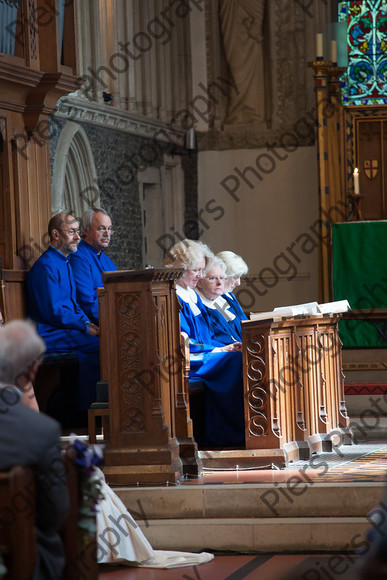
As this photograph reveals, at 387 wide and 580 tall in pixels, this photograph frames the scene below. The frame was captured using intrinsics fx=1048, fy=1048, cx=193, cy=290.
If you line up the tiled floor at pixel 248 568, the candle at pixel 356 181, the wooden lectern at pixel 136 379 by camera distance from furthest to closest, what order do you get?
the candle at pixel 356 181, the wooden lectern at pixel 136 379, the tiled floor at pixel 248 568

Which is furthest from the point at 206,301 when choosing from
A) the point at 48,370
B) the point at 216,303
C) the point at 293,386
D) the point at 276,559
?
the point at 276,559

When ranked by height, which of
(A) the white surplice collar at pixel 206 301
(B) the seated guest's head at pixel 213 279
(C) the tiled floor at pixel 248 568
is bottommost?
(C) the tiled floor at pixel 248 568

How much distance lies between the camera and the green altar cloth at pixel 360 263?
9914 millimetres

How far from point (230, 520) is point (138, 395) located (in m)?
0.74

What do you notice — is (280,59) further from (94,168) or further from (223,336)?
(223,336)

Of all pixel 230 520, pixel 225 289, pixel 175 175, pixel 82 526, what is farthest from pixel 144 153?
pixel 82 526

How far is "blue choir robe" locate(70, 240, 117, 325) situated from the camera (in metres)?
6.46

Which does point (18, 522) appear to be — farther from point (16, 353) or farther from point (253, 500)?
point (253, 500)

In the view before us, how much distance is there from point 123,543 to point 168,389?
3.06 feet

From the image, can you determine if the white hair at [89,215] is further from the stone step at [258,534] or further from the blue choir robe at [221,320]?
the stone step at [258,534]

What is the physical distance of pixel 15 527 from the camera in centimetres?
269

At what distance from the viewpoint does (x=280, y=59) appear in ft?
40.8

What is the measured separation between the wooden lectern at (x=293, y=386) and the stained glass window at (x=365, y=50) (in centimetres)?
623

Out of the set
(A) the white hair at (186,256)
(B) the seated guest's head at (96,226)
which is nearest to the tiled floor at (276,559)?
(A) the white hair at (186,256)
